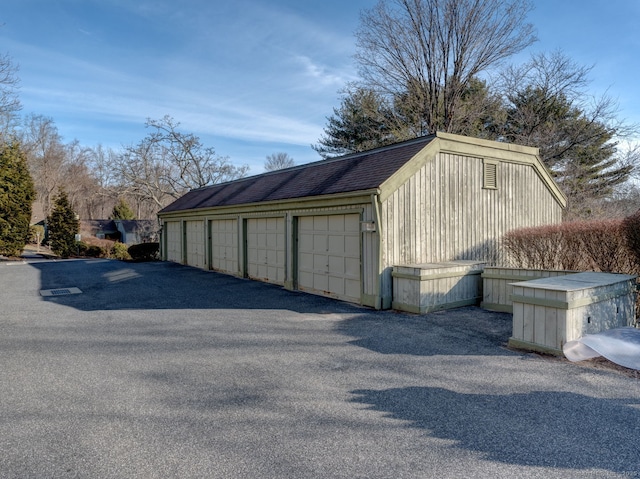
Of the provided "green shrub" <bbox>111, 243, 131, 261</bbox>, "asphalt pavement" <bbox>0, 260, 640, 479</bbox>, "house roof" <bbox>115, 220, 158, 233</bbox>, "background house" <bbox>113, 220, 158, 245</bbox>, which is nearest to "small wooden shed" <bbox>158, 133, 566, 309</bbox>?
"asphalt pavement" <bbox>0, 260, 640, 479</bbox>

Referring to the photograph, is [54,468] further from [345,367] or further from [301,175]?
[301,175]

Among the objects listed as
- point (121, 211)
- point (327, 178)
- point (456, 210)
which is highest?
point (121, 211)

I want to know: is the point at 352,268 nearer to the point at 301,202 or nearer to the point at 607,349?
the point at 301,202

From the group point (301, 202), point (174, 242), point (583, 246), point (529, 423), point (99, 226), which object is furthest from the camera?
point (99, 226)

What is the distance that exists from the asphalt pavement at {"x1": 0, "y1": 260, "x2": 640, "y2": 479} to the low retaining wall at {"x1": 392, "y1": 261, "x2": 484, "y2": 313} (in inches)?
22.4

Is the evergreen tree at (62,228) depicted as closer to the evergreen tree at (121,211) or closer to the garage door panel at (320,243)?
the garage door panel at (320,243)

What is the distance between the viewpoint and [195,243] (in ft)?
55.4

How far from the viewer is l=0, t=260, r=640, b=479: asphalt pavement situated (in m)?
2.78

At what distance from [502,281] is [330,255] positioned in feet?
12.3

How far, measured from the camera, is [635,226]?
21.9 feet

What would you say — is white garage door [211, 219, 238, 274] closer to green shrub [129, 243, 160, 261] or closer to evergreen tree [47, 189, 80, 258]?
green shrub [129, 243, 160, 261]

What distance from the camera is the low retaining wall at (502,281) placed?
25.3 ft

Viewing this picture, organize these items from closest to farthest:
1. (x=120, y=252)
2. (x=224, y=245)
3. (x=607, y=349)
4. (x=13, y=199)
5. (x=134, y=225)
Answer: (x=607, y=349) < (x=224, y=245) < (x=13, y=199) < (x=120, y=252) < (x=134, y=225)

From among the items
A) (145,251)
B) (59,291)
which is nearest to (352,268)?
(59,291)
